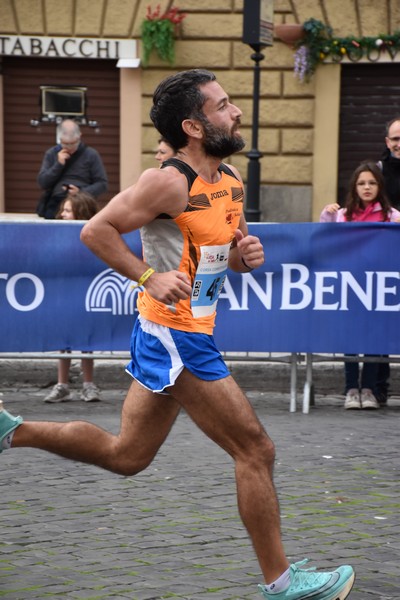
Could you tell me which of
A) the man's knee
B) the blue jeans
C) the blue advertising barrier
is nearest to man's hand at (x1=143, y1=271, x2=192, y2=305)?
the man's knee

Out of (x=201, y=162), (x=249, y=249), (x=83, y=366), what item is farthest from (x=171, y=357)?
(x=83, y=366)

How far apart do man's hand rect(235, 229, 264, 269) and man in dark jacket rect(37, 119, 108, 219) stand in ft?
22.7

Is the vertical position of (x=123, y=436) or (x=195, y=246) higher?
(x=195, y=246)

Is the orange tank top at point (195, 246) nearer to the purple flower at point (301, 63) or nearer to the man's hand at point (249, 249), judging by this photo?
the man's hand at point (249, 249)

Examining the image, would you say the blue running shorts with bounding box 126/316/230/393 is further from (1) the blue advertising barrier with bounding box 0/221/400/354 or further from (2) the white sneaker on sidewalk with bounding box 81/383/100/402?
(2) the white sneaker on sidewalk with bounding box 81/383/100/402

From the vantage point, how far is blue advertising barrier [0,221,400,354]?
8.98 m

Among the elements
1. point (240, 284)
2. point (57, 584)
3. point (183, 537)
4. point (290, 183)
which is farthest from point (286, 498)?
point (290, 183)

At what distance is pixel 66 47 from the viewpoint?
57.9 ft

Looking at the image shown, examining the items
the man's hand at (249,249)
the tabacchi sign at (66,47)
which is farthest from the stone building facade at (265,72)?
the man's hand at (249,249)

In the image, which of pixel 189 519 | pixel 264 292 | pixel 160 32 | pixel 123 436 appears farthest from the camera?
pixel 160 32

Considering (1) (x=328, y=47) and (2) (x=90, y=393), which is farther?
(1) (x=328, y=47)

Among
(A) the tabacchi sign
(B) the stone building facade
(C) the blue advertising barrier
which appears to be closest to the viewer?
(C) the blue advertising barrier

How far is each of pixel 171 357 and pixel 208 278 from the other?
331 mm

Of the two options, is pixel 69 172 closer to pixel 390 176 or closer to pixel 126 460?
pixel 390 176
